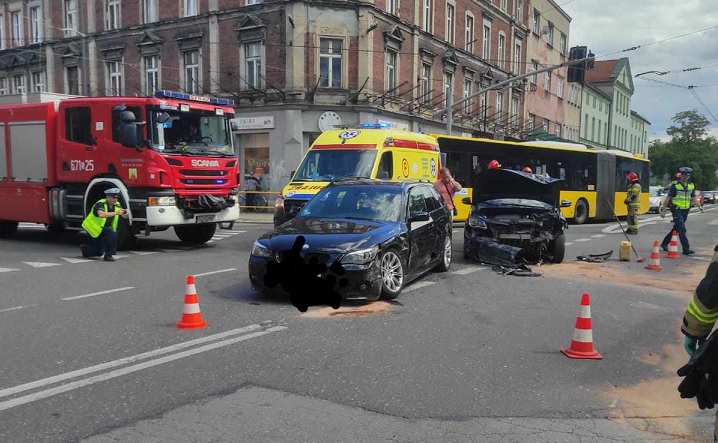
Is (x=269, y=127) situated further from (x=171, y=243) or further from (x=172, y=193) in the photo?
(x=172, y=193)

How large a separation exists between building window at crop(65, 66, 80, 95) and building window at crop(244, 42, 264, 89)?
12094 millimetres

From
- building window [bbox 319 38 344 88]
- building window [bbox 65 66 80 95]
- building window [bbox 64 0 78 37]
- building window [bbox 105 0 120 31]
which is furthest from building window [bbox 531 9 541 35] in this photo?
building window [bbox 65 66 80 95]

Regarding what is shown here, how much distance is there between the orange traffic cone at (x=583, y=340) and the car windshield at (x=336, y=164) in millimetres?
7821

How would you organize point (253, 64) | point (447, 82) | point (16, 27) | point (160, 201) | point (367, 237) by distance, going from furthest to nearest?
point (16, 27) < point (447, 82) < point (253, 64) < point (160, 201) < point (367, 237)

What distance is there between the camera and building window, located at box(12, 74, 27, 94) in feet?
121

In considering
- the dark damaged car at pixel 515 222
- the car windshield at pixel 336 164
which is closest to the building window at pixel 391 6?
the car windshield at pixel 336 164

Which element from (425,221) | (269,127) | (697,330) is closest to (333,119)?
(269,127)

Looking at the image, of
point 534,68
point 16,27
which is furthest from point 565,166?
point 16,27

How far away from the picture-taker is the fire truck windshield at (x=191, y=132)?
11.7 m

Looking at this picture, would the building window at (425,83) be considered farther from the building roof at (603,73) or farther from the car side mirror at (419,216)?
the building roof at (603,73)

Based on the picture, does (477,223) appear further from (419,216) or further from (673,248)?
(673,248)

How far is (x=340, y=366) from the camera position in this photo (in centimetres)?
506

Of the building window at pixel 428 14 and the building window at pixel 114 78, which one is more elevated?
the building window at pixel 428 14

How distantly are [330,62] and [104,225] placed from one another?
17609mm
